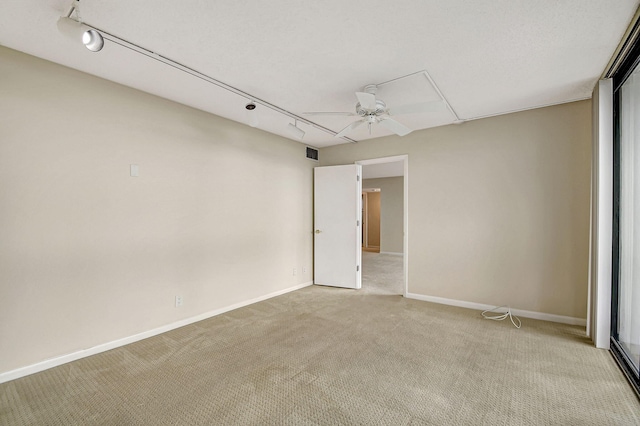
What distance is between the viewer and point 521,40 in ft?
6.91

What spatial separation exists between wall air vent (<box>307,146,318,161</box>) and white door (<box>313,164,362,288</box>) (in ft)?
0.82

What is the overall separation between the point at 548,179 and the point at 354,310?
9.42ft

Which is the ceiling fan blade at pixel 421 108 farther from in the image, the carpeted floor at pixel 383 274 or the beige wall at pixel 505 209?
the carpeted floor at pixel 383 274

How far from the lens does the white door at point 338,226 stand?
4883 millimetres

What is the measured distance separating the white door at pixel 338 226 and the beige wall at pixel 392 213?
464 centimetres

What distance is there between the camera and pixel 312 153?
5.34 meters

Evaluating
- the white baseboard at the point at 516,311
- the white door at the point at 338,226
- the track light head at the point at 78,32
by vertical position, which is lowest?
the white baseboard at the point at 516,311

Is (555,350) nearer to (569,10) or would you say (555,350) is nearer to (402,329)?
(402,329)

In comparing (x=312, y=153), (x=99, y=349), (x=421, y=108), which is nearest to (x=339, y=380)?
(x=99, y=349)

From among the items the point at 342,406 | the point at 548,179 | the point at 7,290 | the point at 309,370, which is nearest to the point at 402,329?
the point at 309,370

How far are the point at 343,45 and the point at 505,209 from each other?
9.72 ft

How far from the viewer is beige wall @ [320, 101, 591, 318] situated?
3271 millimetres

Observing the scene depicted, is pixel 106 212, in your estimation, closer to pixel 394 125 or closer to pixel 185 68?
pixel 185 68

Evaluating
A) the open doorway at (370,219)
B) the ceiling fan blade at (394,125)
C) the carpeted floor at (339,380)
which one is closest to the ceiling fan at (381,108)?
the ceiling fan blade at (394,125)
